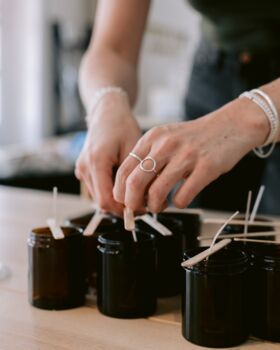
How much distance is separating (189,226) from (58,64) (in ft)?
16.6

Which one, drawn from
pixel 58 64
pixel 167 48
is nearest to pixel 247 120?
pixel 58 64

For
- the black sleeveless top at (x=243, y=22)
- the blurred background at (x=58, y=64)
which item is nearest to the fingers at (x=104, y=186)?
the black sleeveless top at (x=243, y=22)

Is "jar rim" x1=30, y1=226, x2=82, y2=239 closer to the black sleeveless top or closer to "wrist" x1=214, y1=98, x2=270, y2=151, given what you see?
"wrist" x1=214, y1=98, x2=270, y2=151

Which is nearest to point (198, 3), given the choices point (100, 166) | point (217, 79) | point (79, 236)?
point (217, 79)

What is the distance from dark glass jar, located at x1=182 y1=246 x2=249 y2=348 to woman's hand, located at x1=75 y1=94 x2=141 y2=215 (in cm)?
26

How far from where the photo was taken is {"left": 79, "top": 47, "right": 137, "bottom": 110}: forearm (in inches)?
46.9

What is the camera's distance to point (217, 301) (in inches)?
27.3

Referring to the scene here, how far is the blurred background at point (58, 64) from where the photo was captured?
221 inches

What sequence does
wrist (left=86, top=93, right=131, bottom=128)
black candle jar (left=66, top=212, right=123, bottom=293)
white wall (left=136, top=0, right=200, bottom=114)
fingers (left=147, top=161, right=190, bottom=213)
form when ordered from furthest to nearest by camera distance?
white wall (left=136, top=0, right=200, bottom=114) → wrist (left=86, top=93, right=131, bottom=128) → black candle jar (left=66, top=212, right=123, bottom=293) → fingers (left=147, top=161, right=190, bottom=213)

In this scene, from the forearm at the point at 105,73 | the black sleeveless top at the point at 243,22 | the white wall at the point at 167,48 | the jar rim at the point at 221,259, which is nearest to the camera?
the jar rim at the point at 221,259

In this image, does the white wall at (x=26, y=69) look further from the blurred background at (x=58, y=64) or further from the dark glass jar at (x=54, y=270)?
the dark glass jar at (x=54, y=270)

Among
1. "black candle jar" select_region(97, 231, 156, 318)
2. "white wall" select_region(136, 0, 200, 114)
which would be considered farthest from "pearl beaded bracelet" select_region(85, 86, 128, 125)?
"white wall" select_region(136, 0, 200, 114)

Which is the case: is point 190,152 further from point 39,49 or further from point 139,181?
point 39,49

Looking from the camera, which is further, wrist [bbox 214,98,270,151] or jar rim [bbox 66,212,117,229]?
jar rim [bbox 66,212,117,229]
